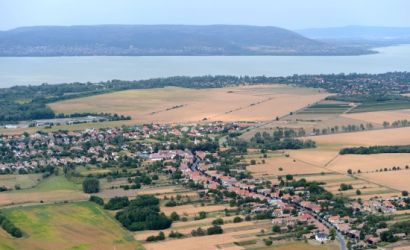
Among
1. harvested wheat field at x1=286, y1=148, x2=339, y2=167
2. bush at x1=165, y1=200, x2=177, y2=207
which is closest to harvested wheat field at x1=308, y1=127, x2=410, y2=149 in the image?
harvested wheat field at x1=286, y1=148, x2=339, y2=167

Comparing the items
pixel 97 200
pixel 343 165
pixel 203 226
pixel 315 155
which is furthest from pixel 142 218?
pixel 315 155

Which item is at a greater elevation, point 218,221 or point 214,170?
point 214,170

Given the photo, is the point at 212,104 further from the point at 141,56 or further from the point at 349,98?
the point at 141,56

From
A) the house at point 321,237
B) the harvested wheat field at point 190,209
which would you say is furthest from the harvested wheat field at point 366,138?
the house at point 321,237

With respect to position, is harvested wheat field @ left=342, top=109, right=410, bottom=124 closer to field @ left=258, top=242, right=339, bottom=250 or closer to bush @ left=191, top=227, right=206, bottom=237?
bush @ left=191, top=227, right=206, bottom=237

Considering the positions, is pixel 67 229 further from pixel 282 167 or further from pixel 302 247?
pixel 282 167
